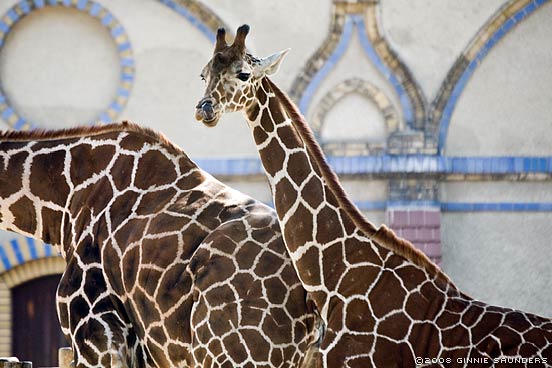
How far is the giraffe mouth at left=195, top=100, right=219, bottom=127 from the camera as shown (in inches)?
270

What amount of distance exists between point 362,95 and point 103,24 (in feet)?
10.6

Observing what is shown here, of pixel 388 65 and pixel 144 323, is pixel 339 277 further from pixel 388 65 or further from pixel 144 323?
pixel 388 65

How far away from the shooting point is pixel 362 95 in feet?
47.3

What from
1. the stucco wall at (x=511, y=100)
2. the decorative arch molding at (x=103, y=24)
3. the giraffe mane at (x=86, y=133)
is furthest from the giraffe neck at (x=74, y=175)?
the stucco wall at (x=511, y=100)

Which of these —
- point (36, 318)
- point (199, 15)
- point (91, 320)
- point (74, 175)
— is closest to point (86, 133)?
point (74, 175)

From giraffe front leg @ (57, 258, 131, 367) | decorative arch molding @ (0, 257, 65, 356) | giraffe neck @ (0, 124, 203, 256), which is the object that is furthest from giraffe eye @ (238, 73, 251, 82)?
decorative arch molding @ (0, 257, 65, 356)

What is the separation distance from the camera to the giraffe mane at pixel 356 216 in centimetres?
675

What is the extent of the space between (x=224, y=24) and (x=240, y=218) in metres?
7.31

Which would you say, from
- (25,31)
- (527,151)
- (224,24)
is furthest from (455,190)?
(25,31)

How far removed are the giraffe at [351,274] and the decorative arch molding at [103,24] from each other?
7.47 metres

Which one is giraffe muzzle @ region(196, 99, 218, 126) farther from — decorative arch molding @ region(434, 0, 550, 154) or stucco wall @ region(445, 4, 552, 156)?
stucco wall @ region(445, 4, 552, 156)

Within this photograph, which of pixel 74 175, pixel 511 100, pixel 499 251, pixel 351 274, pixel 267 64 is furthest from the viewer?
pixel 511 100

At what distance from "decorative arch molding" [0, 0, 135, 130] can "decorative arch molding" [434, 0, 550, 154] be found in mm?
3668

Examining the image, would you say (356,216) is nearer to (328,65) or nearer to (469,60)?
(328,65)
